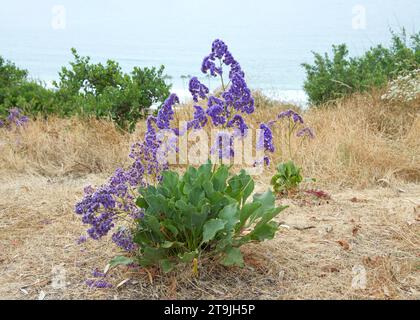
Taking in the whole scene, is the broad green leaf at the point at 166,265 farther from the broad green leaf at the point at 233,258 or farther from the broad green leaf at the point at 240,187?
the broad green leaf at the point at 240,187

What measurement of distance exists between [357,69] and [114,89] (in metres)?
3.73

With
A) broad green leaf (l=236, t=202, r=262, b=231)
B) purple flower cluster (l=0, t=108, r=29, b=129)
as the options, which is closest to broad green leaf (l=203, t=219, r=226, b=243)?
broad green leaf (l=236, t=202, r=262, b=231)

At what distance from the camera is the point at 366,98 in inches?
280

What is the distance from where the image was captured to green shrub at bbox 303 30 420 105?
781 centimetres

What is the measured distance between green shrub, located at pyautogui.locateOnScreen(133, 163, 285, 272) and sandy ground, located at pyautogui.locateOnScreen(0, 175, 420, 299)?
128 millimetres

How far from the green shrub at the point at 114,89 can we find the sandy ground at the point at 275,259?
6.95ft

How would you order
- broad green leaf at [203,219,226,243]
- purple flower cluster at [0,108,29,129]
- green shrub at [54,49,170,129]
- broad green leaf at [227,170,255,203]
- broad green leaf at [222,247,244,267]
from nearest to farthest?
1. broad green leaf at [203,219,226,243]
2. broad green leaf at [222,247,244,267]
3. broad green leaf at [227,170,255,203]
4. green shrub at [54,49,170,129]
5. purple flower cluster at [0,108,29,129]

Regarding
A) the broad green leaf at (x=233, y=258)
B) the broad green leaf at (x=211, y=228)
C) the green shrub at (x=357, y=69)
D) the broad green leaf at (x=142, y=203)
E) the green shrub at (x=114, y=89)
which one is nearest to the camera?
the broad green leaf at (x=211, y=228)

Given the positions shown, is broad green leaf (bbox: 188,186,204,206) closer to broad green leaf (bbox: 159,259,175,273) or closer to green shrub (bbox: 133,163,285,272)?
green shrub (bbox: 133,163,285,272)

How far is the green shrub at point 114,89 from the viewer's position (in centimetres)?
634

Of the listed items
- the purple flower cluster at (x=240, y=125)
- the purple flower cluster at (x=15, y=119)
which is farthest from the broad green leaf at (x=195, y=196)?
the purple flower cluster at (x=15, y=119)

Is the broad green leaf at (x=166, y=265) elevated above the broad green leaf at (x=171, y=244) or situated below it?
below
